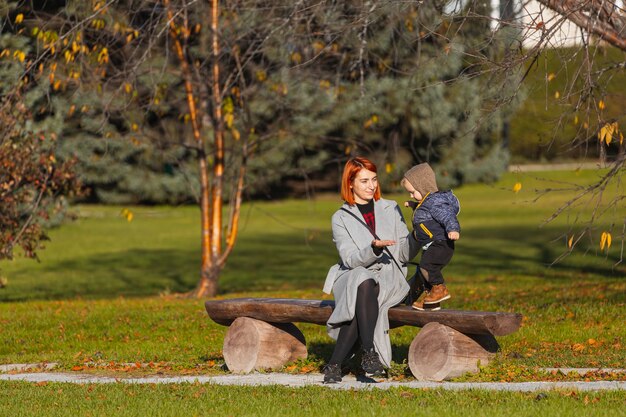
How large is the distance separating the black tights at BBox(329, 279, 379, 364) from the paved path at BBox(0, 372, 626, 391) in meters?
0.25

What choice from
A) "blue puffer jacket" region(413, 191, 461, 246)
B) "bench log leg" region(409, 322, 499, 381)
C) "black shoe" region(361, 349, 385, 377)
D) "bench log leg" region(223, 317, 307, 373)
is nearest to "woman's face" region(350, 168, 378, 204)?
"blue puffer jacket" region(413, 191, 461, 246)

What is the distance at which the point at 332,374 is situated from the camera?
8.26 metres

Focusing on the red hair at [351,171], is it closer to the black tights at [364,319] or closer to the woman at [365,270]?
the woman at [365,270]

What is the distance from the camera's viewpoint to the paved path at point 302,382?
7.69 m

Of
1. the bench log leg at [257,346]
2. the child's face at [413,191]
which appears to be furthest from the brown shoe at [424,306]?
the bench log leg at [257,346]

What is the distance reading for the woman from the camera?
8.29 metres

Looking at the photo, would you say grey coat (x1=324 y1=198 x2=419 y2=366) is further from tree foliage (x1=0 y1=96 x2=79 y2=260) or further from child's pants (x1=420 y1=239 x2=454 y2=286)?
tree foliage (x1=0 y1=96 x2=79 y2=260)

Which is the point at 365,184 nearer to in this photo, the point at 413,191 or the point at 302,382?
the point at 413,191

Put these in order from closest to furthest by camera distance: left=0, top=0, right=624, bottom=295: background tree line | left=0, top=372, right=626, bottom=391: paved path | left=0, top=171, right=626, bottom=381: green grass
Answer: left=0, top=372, right=626, bottom=391: paved path
left=0, top=0, right=624, bottom=295: background tree line
left=0, top=171, right=626, bottom=381: green grass

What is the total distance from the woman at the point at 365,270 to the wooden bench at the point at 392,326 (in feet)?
0.69

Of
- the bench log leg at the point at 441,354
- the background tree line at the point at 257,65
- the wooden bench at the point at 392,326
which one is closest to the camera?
the wooden bench at the point at 392,326

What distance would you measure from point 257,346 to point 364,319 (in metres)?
1.27

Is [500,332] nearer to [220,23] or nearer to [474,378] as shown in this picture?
[474,378]

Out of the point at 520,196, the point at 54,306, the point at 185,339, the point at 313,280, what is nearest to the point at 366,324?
the point at 185,339
